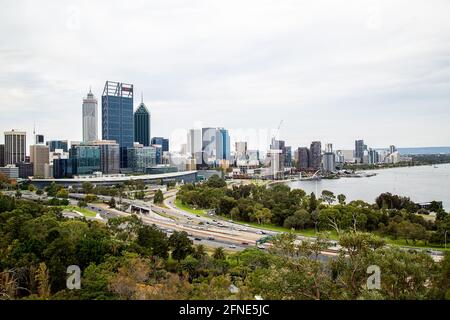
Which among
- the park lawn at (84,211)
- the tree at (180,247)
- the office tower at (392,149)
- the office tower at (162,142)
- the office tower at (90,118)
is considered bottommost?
the park lawn at (84,211)

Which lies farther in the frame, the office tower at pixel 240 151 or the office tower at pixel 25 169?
the office tower at pixel 240 151

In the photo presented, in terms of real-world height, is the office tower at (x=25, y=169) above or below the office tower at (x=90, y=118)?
below

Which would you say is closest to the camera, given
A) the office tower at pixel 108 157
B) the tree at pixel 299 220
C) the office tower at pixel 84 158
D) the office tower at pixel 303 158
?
the tree at pixel 299 220

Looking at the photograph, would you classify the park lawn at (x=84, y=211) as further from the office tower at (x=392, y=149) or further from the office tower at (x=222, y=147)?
the office tower at (x=392, y=149)

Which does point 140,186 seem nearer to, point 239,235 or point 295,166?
point 239,235

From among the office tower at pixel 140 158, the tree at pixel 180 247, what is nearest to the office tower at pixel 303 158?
the office tower at pixel 140 158

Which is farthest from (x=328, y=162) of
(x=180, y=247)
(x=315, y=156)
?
(x=180, y=247)
